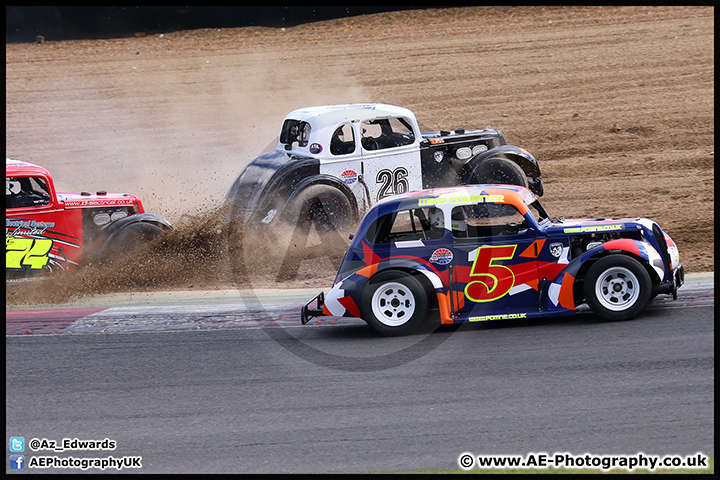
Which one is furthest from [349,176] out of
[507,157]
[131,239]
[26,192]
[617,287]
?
[617,287]

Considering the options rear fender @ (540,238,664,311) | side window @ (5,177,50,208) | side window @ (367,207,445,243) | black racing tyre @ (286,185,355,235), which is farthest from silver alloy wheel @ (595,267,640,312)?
side window @ (5,177,50,208)

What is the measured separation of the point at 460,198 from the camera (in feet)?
30.1

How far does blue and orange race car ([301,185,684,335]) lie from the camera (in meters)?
8.76

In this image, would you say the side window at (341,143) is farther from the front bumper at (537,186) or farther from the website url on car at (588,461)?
the website url on car at (588,461)

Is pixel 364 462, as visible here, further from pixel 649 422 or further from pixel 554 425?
pixel 649 422

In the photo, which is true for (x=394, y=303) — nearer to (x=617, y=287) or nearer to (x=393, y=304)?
(x=393, y=304)

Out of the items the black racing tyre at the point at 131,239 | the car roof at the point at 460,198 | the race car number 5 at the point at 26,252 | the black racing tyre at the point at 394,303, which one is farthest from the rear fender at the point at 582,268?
the race car number 5 at the point at 26,252

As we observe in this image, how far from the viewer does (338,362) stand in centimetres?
864

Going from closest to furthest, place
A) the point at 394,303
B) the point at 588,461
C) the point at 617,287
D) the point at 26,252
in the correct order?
the point at 588,461
the point at 617,287
the point at 394,303
the point at 26,252

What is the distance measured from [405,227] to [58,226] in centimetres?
592

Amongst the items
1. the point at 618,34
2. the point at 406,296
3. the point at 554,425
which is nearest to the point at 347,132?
the point at 406,296

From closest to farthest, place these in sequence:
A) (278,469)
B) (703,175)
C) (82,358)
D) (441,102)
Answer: (278,469) < (82,358) < (703,175) < (441,102)

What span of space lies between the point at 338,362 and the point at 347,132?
611cm

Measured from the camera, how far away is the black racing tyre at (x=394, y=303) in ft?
29.3
